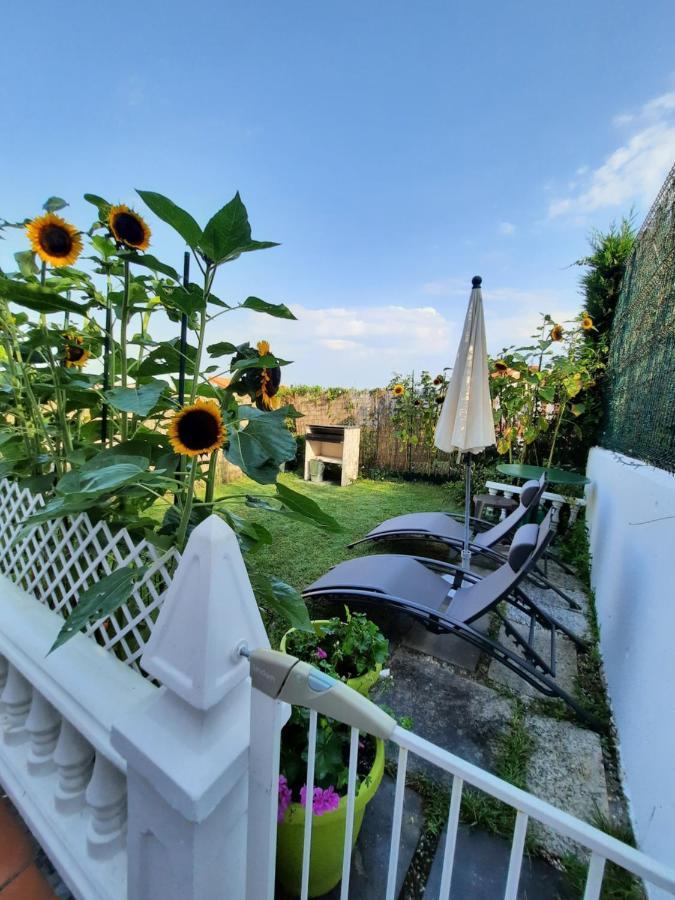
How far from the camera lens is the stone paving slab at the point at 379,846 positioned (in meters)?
1.12

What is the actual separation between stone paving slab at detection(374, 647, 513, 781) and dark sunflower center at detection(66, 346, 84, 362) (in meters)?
1.98

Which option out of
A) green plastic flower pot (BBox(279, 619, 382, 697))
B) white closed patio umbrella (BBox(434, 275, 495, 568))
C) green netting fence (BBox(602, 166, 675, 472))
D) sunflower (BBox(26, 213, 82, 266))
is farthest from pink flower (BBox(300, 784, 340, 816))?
white closed patio umbrella (BBox(434, 275, 495, 568))

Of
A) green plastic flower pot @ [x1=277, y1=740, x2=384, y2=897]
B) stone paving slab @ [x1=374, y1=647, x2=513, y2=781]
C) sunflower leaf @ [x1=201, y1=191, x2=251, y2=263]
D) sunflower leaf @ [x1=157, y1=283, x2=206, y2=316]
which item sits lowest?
stone paving slab @ [x1=374, y1=647, x2=513, y2=781]

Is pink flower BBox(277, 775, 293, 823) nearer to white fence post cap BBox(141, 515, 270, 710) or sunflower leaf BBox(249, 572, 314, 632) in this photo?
sunflower leaf BBox(249, 572, 314, 632)

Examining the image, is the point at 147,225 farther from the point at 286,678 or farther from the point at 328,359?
the point at 328,359

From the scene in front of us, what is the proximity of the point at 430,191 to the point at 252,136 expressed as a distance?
11.2ft

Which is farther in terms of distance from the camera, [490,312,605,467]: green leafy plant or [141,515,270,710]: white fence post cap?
[490,312,605,467]: green leafy plant

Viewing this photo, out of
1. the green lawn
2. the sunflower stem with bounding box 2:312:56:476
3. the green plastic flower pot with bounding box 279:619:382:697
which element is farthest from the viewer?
the green lawn

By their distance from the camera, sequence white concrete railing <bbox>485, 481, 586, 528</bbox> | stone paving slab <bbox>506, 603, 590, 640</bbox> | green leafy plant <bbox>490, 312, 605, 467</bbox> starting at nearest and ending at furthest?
stone paving slab <bbox>506, 603, 590, 640</bbox>
white concrete railing <bbox>485, 481, 586, 528</bbox>
green leafy plant <bbox>490, 312, 605, 467</bbox>

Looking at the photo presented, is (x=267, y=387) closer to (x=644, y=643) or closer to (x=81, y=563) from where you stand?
(x=81, y=563)

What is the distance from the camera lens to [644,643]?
1570 mm

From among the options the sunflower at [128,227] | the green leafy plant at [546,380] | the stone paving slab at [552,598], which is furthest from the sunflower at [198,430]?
the green leafy plant at [546,380]

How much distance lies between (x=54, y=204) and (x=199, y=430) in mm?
799

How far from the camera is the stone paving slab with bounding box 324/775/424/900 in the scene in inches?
44.1
